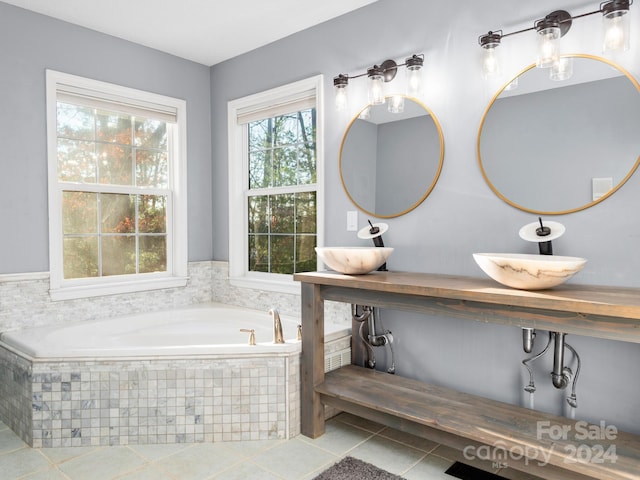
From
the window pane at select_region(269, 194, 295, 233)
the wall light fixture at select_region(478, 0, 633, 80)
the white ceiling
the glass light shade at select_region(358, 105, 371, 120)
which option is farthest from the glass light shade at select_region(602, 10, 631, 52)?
the window pane at select_region(269, 194, 295, 233)

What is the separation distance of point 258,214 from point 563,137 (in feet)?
7.78

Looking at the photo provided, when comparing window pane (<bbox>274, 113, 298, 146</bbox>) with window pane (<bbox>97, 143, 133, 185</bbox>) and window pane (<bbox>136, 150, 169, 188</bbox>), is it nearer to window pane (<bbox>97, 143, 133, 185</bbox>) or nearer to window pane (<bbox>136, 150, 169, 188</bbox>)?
window pane (<bbox>136, 150, 169, 188</bbox>)

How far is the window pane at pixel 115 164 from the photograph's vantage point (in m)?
3.31

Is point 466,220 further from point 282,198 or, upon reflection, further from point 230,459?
point 230,459

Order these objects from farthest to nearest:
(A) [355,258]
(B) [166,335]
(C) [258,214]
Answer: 1. (C) [258,214]
2. (B) [166,335]
3. (A) [355,258]

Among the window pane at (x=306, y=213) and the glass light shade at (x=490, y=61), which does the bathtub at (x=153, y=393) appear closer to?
the window pane at (x=306, y=213)

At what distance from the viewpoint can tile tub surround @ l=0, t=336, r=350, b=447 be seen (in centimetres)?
231

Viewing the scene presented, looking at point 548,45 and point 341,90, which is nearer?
point 548,45

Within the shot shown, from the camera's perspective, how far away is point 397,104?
2650mm

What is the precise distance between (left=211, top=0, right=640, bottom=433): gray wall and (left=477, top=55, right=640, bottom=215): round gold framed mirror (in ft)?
0.20

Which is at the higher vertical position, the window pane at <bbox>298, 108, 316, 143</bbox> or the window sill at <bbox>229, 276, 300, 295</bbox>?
the window pane at <bbox>298, 108, 316, 143</bbox>

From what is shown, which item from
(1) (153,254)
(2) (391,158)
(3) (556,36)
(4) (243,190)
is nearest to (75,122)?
(1) (153,254)

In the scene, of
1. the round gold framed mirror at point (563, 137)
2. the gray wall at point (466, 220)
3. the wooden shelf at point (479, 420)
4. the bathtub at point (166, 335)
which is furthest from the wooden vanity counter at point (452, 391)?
the round gold framed mirror at point (563, 137)

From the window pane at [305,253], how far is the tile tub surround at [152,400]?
1025 mm
